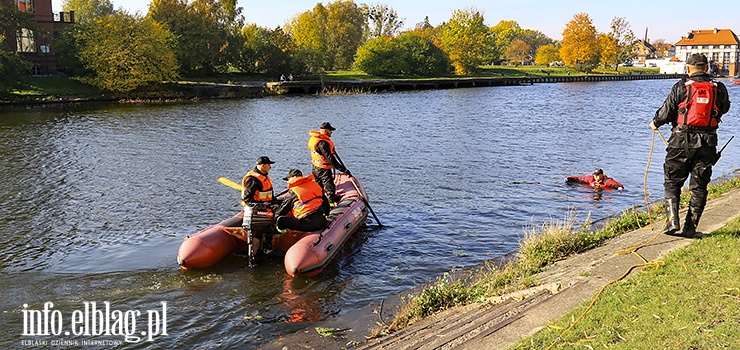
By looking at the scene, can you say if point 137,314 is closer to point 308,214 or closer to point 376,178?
point 308,214

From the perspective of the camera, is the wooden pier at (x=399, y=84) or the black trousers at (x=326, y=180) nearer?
the black trousers at (x=326, y=180)

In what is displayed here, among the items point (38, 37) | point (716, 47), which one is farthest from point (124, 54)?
point (716, 47)

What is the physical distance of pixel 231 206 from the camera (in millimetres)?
15320

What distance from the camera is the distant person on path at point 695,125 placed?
7.73m

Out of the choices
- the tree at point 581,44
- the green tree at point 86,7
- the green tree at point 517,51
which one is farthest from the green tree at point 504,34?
the green tree at point 86,7

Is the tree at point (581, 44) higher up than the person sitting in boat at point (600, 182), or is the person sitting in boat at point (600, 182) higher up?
the tree at point (581, 44)

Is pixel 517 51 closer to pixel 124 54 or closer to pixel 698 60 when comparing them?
pixel 124 54

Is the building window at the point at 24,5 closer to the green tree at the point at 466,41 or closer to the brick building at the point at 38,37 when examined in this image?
the brick building at the point at 38,37

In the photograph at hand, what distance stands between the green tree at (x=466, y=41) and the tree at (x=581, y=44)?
66.2 feet

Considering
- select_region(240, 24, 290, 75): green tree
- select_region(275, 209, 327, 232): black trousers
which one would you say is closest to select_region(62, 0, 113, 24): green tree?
select_region(240, 24, 290, 75): green tree

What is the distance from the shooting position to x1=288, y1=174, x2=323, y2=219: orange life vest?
10727 mm

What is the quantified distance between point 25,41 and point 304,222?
54924 mm

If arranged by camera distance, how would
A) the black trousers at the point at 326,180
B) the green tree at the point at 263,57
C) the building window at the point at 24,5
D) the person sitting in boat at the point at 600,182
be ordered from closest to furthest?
the black trousers at the point at 326,180 < the person sitting in boat at the point at 600,182 < the building window at the point at 24,5 < the green tree at the point at 263,57

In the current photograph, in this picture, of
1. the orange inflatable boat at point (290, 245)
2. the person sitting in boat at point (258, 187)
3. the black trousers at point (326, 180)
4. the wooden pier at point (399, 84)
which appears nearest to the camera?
the orange inflatable boat at point (290, 245)
